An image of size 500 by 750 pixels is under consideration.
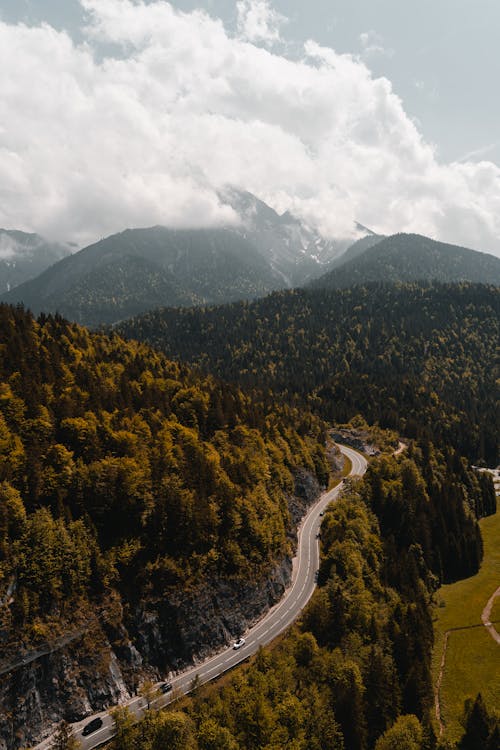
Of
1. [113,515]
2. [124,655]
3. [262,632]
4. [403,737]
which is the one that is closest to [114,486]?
[113,515]

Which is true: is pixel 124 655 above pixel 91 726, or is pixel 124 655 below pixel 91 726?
above

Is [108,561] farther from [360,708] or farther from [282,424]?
[282,424]

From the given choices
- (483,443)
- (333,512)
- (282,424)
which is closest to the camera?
(333,512)

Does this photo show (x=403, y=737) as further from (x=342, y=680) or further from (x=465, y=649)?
(x=465, y=649)

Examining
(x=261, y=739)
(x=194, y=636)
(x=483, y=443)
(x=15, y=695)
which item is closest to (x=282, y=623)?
(x=194, y=636)

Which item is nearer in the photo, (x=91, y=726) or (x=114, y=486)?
(x=91, y=726)

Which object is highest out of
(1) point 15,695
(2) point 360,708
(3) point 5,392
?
(3) point 5,392
